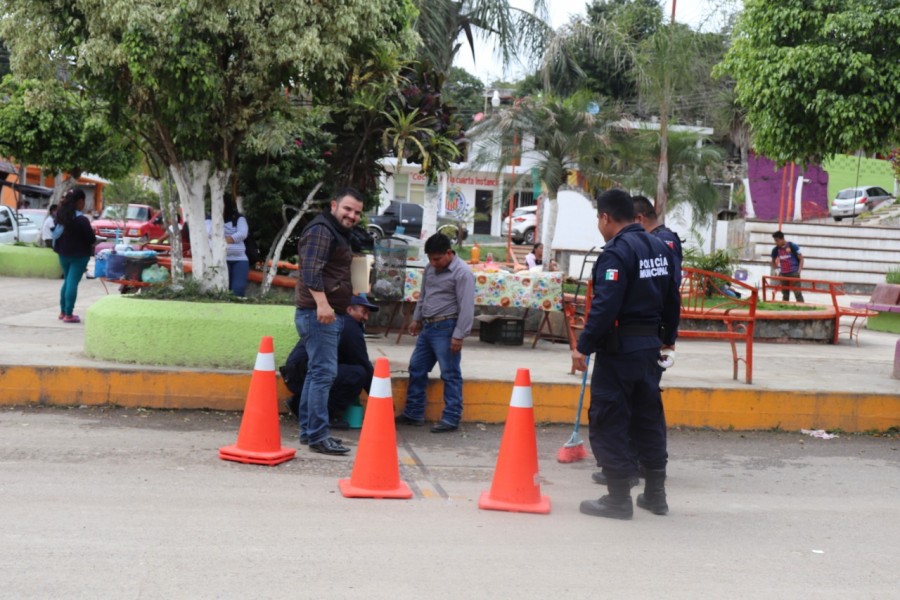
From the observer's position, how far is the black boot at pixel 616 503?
18.1 ft

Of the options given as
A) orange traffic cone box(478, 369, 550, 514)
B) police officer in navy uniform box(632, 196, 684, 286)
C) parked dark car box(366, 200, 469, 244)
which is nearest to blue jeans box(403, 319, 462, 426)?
police officer in navy uniform box(632, 196, 684, 286)

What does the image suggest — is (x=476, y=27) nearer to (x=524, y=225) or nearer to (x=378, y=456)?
(x=378, y=456)

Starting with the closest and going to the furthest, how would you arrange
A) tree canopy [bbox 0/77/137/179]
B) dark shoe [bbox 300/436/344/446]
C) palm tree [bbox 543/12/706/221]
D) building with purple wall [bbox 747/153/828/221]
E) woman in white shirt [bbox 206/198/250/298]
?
dark shoe [bbox 300/436/344/446] < woman in white shirt [bbox 206/198/250/298] < tree canopy [bbox 0/77/137/179] < palm tree [bbox 543/12/706/221] < building with purple wall [bbox 747/153/828/221]

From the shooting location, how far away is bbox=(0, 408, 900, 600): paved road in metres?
4.26

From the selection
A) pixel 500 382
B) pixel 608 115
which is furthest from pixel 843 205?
pixel 500 382

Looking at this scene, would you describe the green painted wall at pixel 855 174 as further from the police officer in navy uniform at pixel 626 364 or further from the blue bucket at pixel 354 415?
→ the police officer in navy uniform at pixel 626 364

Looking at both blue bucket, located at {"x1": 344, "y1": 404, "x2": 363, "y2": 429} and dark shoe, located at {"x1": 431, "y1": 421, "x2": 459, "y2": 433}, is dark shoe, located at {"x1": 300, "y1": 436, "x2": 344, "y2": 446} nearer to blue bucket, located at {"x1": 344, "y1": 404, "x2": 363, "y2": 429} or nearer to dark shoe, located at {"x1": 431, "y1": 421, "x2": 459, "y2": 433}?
blue bucket, located at {"x1": 344, "y1": 404, "x2": 363, "y2": 429}

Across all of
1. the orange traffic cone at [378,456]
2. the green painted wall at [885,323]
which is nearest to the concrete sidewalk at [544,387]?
the orange traffic cone at [378,456]

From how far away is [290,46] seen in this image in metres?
7.78

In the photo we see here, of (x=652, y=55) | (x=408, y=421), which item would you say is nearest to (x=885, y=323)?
(x=652, y=55)

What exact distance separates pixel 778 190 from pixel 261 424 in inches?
1382

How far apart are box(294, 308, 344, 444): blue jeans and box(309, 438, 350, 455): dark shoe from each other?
3cm

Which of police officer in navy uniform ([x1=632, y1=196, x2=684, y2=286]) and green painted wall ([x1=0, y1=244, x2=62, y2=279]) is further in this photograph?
green painted wall ([x1=0, y1=244, x2=62, y2=279])

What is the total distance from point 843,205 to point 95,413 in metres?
34.6
